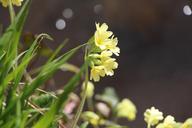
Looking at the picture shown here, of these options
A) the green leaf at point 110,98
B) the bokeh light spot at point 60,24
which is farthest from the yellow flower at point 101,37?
the bokeh light spot at point 60,24

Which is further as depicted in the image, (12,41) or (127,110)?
(127,110)

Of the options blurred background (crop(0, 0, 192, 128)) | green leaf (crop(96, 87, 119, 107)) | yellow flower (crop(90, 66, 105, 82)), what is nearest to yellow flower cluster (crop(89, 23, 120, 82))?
yellow flower (crop(90, 66, 105, 82))

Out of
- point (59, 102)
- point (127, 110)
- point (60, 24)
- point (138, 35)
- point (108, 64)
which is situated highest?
point (138, 35)

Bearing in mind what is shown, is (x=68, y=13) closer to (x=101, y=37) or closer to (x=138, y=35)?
(x=138, y=35)

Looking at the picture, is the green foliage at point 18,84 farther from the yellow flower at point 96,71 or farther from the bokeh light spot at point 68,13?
the bokeh light spot at point 68,13

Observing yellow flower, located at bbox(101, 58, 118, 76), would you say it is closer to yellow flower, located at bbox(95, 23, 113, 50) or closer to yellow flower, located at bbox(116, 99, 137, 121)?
yellow flower, located at bbox(95, 23, 113, 50)

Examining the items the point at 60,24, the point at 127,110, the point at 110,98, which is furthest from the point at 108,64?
the point at 60,24

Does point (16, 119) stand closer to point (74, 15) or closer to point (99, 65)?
point (99, 65)

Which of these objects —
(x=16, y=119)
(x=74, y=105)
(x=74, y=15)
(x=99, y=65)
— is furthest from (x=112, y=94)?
(x=74, y=15)

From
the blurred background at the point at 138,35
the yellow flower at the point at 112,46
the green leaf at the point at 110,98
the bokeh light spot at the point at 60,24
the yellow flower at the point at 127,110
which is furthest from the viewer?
the bokeh light spot at the point at 60,24
